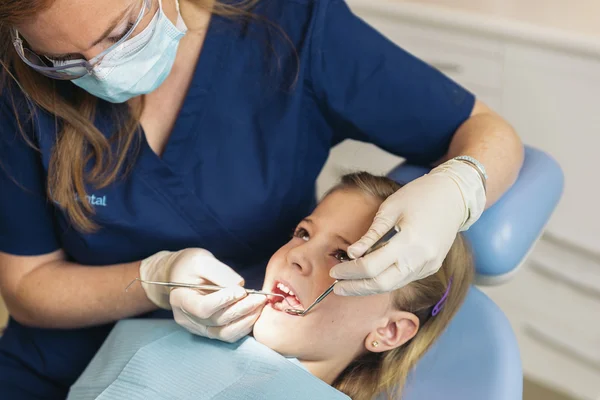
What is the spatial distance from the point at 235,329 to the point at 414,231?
0.37 m

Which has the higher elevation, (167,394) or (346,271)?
(346,271)

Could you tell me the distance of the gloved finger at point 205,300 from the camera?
3.96 feet

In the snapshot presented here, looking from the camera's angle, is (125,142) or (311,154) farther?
(311,154)

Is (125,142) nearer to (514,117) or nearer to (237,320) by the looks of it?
(237,320)

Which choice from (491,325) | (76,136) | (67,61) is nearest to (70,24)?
(67,61)

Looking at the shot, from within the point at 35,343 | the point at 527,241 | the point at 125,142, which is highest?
the point at 125,142

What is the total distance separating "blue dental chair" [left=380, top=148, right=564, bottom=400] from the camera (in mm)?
1274

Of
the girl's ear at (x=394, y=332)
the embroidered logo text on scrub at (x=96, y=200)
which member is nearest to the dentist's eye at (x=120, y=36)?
the embroidered logo text on scrub at (x=96, y=200)

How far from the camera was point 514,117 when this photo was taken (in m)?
1.99

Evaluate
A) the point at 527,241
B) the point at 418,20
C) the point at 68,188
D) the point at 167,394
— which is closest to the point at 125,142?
the point at 68,188

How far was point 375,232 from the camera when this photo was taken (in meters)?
1.12

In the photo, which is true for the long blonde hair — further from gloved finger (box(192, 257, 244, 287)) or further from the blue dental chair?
the blue dental chair

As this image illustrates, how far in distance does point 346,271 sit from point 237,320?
0.27 metres

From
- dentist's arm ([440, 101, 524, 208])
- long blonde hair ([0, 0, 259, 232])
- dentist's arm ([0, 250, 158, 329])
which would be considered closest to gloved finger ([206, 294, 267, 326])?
dentist's arm ([0, 250, 158, 329])
